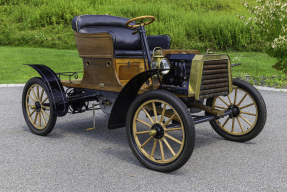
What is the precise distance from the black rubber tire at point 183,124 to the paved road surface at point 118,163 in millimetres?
95

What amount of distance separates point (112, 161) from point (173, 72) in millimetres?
1239

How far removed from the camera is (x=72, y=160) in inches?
153

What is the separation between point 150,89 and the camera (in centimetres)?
412

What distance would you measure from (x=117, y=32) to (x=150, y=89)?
116 centimetres

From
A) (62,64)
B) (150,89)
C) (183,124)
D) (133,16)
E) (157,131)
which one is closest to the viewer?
(183,124)

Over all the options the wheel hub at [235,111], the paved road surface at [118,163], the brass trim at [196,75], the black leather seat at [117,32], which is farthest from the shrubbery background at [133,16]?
the brass trim at [196,75]

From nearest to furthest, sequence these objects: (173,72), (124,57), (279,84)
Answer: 1. (173,72)
2. (124,57)
3. (279,84)

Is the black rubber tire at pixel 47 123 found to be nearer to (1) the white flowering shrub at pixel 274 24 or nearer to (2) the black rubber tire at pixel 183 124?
(2) the black rubber tire at pixel 183 124

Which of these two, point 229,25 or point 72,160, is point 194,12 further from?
point 72,160

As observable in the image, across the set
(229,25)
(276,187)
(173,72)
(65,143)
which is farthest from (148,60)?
(229,25)

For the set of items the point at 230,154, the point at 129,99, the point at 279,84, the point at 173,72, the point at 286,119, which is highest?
the point at 173,72

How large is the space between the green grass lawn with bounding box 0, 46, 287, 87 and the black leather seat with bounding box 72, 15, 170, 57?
204 inches

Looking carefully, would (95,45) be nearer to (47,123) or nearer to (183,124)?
(47,123)

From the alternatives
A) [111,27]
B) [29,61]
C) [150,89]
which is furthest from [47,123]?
[29,61]
